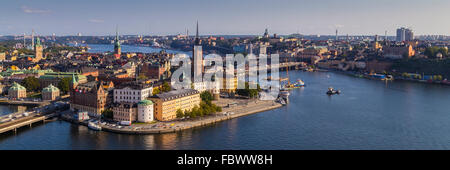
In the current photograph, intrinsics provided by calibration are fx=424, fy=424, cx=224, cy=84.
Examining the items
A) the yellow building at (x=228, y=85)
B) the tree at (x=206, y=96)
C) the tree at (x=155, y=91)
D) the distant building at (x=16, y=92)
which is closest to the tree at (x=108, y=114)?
the tree at (x=155, y=91)

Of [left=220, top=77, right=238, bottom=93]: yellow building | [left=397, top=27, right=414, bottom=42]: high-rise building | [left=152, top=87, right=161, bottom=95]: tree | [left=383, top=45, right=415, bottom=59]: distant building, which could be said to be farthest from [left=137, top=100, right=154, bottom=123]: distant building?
[left=397, top=27, right=414, bottom=42]: high-rise building

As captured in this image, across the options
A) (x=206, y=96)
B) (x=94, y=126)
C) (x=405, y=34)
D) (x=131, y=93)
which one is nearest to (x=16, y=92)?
(x=131, y=93)

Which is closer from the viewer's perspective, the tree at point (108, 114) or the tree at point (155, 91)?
the tree at point (108, 114)

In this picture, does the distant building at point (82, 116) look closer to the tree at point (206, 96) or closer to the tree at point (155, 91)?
the tree at point (155, 91)

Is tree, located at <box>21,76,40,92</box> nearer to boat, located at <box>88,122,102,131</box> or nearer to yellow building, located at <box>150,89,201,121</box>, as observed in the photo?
boat, located at <box>88,122,102,131</box>

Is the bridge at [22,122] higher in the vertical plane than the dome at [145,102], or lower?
lower

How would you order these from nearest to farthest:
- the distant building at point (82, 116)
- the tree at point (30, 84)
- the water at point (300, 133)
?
the water at point (300, 133)
the distant building at point (82, 116)
the tree at point (30, 84)
